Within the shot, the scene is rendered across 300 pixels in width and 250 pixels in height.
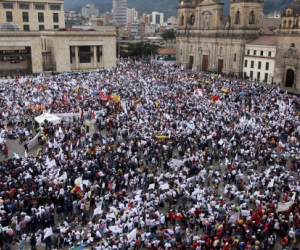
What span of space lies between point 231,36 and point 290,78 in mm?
14926

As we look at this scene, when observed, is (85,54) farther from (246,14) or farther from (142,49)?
(246,14)

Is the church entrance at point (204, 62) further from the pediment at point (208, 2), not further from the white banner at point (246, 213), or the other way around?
the white banner at point (246, 213)

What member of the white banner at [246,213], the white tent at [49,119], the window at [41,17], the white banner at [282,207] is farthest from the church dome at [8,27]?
the white banner at [282,207]

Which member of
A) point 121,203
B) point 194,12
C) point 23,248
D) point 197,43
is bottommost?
point 23,248

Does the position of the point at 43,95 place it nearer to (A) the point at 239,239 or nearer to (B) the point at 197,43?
(A) the point at 239,239

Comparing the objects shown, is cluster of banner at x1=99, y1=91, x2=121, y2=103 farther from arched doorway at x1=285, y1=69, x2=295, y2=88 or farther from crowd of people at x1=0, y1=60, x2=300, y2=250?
arched doorway at x1=285, y1=69, x2=295, y2=88

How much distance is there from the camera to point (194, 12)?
72000mm

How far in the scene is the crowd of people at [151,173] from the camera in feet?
49.1

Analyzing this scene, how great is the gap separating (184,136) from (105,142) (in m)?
6.20

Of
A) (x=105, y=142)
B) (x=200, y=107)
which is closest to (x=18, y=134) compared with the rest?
(x=105, y=142)

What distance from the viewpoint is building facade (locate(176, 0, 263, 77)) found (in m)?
59.2

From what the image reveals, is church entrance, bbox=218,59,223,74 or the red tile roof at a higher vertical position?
the red tile roof

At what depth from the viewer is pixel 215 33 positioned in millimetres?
64688

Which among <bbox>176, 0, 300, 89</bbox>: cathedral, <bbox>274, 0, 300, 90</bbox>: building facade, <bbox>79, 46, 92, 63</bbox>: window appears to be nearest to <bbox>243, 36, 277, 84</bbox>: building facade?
<bbox>176, 0, 300, 89</bbox>: cathedral
